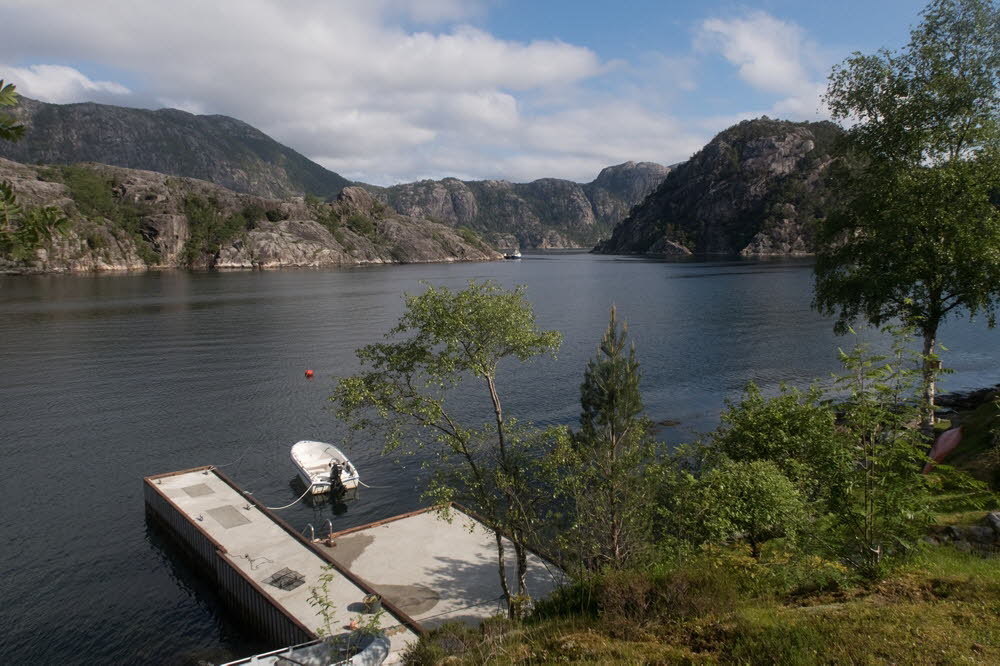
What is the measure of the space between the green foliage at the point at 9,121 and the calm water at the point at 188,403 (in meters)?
22.3

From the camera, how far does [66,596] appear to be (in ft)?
84.0

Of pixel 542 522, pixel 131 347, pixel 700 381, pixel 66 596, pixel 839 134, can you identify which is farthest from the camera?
pixel 131 347

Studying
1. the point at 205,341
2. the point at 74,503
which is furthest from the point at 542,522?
the point at 205,341

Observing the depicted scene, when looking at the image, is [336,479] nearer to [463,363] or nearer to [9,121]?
[463,363]

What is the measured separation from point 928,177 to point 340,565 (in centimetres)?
3582

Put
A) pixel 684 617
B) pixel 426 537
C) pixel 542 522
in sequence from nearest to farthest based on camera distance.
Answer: pixel 684 617
pixel 542 522
pixel 426 537

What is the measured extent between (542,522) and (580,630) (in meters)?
9.27

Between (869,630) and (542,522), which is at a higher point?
(869,630)

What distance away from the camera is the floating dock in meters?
22.7

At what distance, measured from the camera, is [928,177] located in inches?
1260

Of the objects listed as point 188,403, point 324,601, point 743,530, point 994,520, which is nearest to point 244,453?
point 188,403

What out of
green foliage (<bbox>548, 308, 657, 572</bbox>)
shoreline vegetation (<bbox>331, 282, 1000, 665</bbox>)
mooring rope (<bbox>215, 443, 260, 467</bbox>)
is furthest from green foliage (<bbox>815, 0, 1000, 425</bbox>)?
mooring rope (<bbox>215, 443, 260, 467</bbox>)

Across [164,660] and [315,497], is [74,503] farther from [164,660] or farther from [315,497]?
[164,660]

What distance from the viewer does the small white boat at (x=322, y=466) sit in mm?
35719
